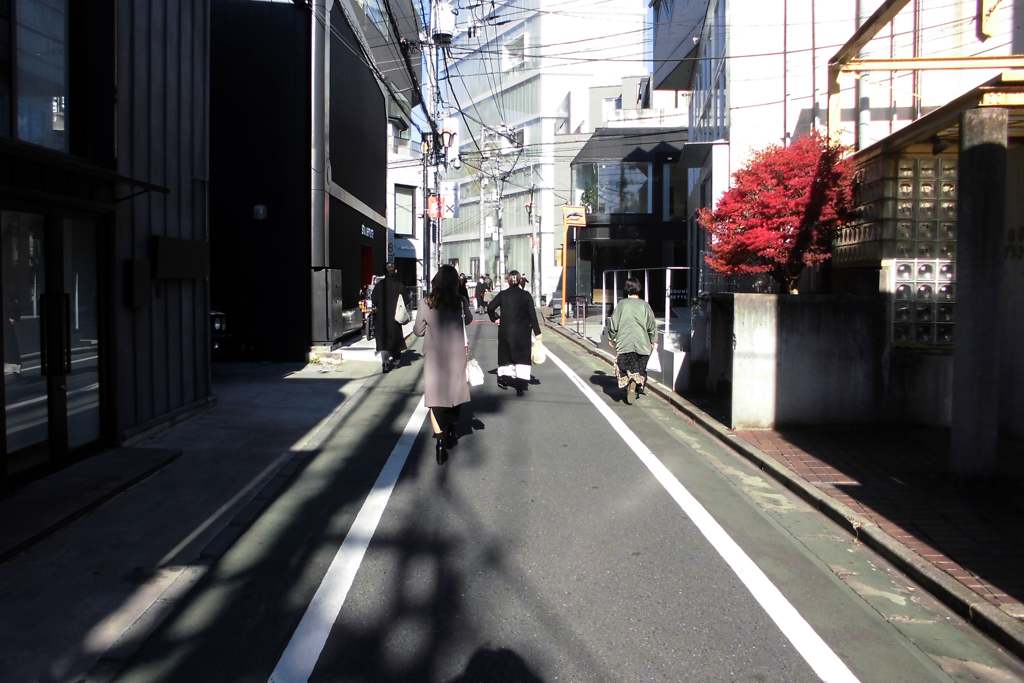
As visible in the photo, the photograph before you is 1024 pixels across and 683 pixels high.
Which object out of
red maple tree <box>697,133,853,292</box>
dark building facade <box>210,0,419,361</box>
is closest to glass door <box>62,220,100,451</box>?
red maple tree <box>697,133,853,292</box>

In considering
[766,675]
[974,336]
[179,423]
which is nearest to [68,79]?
[179,423]

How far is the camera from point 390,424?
9664 mm

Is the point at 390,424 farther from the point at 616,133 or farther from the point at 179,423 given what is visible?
the point at 616,133

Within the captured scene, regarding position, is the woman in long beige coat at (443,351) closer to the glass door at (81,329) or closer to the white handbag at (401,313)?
the glass door at (81,329)

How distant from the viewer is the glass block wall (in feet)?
28.6

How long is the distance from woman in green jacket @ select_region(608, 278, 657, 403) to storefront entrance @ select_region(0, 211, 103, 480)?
6.19 metres

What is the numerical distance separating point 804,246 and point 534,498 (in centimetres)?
553

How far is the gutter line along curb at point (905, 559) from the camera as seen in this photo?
4051 millimetres

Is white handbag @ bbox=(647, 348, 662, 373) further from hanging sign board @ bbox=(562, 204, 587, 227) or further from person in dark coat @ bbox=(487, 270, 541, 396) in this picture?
hanging sign board @ bbox=(562, 204, 587, 227)

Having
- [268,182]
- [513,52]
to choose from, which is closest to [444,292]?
[268,182]

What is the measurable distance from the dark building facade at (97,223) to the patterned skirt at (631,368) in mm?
5423

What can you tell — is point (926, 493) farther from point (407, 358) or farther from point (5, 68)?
point (407, 358)

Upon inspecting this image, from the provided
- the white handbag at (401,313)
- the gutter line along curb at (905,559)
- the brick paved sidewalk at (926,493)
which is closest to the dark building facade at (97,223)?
the white handbag at (401,313)

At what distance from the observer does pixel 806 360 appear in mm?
8867
